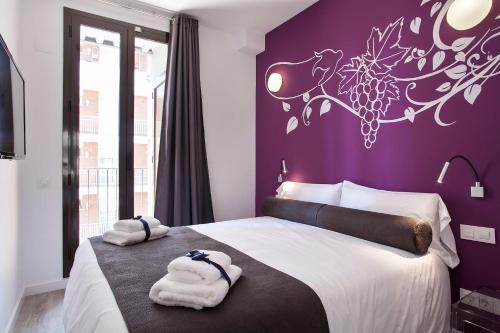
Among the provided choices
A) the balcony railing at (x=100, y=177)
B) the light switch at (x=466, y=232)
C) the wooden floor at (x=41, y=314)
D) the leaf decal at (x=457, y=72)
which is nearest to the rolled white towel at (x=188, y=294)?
the wooden floor at (x=41, y=314)

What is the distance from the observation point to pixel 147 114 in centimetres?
396

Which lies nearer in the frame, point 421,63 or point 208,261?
point 208,261

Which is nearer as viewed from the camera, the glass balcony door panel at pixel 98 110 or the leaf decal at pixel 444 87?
the leaf decal at pixel 444 87

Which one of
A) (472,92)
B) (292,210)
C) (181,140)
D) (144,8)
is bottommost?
(292,210)

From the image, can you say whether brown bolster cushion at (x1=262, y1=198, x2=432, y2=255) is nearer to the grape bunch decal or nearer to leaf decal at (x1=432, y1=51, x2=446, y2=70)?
the grape bunch decal

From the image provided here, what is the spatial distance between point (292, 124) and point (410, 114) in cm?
135

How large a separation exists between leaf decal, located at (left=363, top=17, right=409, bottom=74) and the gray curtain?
188 cm

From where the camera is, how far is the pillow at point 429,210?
1.91m

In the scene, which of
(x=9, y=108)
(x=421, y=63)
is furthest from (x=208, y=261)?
(x=421, y=63)

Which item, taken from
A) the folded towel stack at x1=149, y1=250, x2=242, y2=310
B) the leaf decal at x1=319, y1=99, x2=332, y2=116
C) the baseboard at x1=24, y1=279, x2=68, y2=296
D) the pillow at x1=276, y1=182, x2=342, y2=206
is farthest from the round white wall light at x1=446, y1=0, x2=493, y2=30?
the baseboard at x1=24, y1=279, x2=68, y2=296

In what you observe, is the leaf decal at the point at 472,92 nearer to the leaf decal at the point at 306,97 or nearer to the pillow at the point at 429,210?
the pillow at the point at 429,210

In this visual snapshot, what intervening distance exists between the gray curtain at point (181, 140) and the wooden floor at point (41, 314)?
45.5 inches

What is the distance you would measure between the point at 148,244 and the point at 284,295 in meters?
1.11

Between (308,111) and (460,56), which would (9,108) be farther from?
(460,56)
